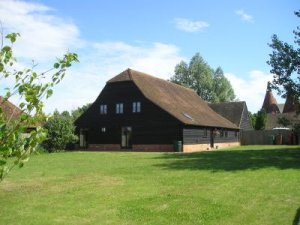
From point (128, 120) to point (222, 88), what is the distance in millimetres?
42230

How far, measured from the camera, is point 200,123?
39.4m

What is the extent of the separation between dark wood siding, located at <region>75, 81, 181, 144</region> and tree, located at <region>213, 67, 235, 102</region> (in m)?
39.3

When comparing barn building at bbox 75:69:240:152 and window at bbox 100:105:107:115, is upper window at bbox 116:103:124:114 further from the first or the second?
window at bbox 100:105:107:115

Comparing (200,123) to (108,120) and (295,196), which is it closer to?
(108,120)

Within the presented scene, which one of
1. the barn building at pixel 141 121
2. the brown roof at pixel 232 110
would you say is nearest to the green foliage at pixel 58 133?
the barn building at pixel 141 121

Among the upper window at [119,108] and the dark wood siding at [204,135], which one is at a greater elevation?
the upper window at [119,108]

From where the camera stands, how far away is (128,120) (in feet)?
131

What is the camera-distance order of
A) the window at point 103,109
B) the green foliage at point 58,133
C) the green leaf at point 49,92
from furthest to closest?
the window at point 103,109, the green foliage at point 58,133, the green leaf at point 49,92

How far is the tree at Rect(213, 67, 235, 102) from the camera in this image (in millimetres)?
77938

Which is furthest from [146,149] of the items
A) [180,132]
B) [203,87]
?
[203,87]

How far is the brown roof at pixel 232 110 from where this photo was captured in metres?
57.8

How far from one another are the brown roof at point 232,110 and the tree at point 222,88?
16692 millimetres

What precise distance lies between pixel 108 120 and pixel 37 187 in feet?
92.6

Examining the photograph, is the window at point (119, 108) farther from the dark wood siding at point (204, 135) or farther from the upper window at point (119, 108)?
the dark wood siding at point (204, 135)
